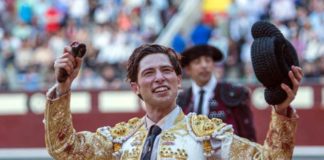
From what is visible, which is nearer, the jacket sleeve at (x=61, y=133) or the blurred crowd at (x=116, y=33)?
the jacket sleeve at (x=61, y=133)

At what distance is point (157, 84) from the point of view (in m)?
3.98

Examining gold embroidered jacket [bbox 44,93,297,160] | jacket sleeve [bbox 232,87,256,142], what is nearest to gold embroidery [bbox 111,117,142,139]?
gold embroidered jacket [bbox 44,93,297,160]

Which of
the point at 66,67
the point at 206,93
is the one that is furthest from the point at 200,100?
the point at 66,67

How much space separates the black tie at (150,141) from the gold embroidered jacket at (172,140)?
19mm

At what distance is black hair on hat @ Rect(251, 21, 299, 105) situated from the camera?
367 centimetres

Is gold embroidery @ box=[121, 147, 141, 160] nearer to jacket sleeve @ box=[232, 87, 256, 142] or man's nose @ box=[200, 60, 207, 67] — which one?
jacket sleeve @ box=[232, 87, 256, 142]

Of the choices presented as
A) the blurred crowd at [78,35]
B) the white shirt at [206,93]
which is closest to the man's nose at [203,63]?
the white shirt at [206,93]

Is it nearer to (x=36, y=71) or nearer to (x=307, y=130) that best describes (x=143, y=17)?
(x=36, y=71)

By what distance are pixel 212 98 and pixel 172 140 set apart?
301 cm

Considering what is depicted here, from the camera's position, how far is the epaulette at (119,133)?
412 cm

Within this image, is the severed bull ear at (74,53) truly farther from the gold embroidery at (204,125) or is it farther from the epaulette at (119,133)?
the gold embroidery at (204,125)

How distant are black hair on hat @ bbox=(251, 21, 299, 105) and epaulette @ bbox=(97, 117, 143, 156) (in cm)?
65

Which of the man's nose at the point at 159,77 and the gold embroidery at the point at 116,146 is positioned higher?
the man's nose at the point at 159,77

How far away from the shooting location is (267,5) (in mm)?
14086
